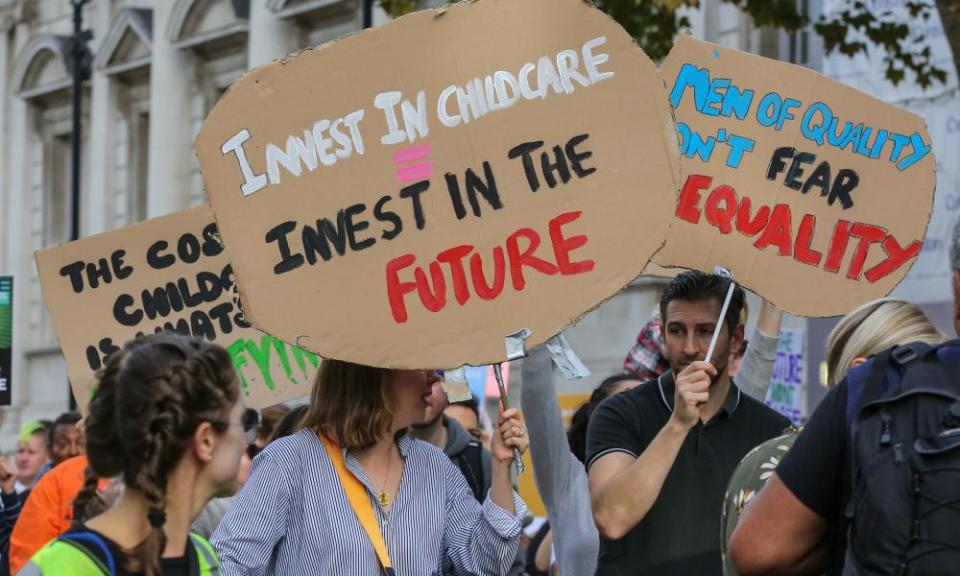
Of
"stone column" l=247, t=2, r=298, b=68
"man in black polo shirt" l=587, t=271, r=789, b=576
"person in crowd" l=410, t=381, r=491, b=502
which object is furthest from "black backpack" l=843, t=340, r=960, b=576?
"stone column" l=247, t=2, r=298, b=68

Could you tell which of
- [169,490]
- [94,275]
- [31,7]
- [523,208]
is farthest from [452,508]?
[31,7]

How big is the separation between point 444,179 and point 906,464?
65.2 inches

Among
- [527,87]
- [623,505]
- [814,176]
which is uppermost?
[527,87]

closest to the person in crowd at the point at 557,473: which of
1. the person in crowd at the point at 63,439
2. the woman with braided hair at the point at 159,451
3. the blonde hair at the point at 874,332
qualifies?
the blonde hair at the point at 874,332

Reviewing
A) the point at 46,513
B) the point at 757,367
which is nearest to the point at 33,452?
the point at 46,513

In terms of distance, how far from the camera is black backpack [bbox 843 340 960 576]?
280 centimetres

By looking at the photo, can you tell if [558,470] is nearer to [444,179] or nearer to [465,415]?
[444,179]

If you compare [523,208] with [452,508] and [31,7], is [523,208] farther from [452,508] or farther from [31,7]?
[31,7]

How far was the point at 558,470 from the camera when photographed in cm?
454

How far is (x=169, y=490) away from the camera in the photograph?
3.09m

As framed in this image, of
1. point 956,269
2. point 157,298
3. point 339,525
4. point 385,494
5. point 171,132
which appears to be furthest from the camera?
point 171,132

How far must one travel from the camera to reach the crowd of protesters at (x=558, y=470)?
2.93 metres

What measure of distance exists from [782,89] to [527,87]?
4.01 feet

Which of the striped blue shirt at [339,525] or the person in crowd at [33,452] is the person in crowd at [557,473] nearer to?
the striped blue shirt at [339,525]
